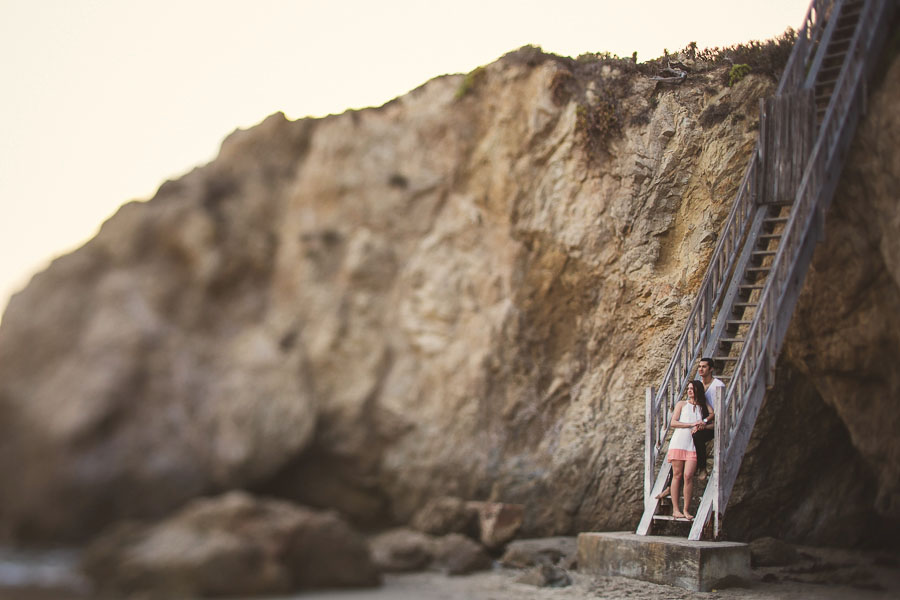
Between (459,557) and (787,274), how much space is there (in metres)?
4.94

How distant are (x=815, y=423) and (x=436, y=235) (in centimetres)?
653

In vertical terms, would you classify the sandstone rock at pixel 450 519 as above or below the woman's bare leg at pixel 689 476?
below

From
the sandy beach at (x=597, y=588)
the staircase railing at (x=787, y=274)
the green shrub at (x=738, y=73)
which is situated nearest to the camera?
the sandy beach at (x=597, y=588)

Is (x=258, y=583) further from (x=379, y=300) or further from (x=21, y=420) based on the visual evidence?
(x=379, y=300)

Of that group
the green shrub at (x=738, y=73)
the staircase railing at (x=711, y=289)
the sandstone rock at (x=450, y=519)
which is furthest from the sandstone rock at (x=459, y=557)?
the green shrub at (x=738, y=73)

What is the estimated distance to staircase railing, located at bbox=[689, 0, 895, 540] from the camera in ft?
28.5

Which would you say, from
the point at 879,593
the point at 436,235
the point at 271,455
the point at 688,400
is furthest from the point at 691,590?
the point at 436,235

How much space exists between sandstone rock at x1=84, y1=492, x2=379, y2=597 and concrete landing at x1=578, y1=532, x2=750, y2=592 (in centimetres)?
254

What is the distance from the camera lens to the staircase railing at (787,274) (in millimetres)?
8688

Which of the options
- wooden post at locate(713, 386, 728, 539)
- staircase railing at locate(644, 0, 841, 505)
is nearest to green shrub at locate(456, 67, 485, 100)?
staircase railing at locate(644, 0, 841, 505)

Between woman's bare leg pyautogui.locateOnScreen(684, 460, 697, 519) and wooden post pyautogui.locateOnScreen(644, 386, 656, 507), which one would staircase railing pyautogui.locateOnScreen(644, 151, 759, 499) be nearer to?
wooden post pyautogui.locateOnScreen(644, 386, 656, 507)

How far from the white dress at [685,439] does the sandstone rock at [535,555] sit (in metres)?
1.81

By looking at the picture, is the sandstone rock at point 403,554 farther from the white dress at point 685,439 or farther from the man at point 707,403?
the man at point 707,403

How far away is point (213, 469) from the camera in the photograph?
36.0ft
